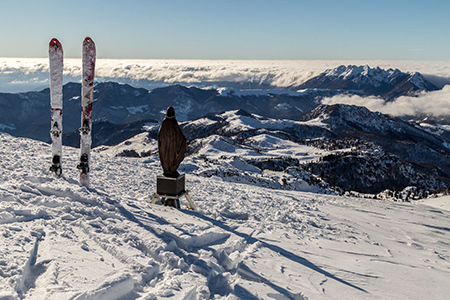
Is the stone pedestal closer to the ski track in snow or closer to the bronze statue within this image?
the bronze statue

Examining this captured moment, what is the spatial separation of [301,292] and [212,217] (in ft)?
18.5

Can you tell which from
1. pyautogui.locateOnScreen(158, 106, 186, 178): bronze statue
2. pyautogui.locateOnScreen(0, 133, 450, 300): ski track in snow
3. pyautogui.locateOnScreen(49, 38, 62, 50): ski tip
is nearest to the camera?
pyautogui.locateOnScreen(0, 133, 450, 300): ski track in snow

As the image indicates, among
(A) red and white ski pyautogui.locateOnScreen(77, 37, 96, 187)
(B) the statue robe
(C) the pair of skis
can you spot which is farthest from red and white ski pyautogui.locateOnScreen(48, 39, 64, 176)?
(B) the statue robe

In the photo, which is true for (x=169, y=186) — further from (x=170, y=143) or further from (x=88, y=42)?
(x=88, y=42)

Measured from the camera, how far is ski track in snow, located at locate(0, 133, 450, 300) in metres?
5.16

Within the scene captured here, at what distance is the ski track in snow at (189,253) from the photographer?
16.9ft

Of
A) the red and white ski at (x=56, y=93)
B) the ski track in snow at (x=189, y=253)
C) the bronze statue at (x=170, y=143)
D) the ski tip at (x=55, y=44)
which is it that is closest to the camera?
the ski track in snow at (x=189, y=253)

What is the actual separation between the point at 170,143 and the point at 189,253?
5.18m

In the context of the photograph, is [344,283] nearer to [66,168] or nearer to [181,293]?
[181,293]

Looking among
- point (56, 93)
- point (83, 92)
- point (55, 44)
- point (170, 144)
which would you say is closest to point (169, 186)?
point (170, 144)

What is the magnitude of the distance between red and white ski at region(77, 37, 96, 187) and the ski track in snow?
2.31ft

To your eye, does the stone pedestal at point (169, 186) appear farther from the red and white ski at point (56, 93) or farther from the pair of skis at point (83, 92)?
the red and white ski at point (56, 93)

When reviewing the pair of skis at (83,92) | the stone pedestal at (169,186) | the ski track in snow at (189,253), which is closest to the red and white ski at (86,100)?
the pair of skis at (83,92)

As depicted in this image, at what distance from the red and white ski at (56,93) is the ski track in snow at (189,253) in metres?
1.19
